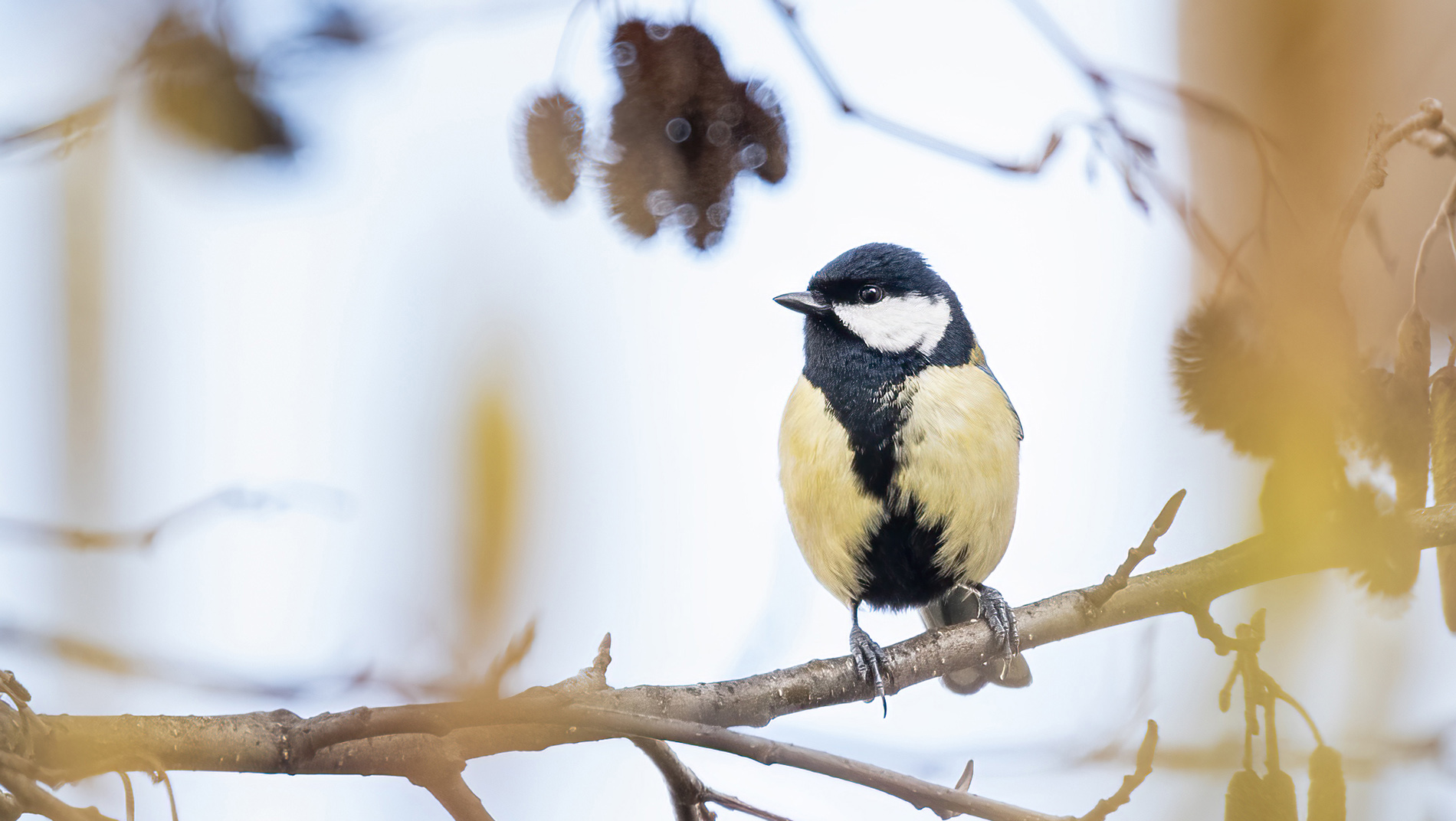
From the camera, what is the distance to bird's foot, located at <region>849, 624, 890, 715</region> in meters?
0.80

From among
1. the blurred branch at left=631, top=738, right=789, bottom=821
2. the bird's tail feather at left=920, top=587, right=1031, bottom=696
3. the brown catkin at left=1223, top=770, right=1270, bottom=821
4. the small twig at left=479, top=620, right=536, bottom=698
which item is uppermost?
the bird's tail feather at left=920, top=587, right=1031, bottom=696

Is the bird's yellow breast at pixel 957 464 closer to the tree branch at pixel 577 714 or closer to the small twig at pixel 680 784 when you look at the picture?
the tree branch at pixel 577 714

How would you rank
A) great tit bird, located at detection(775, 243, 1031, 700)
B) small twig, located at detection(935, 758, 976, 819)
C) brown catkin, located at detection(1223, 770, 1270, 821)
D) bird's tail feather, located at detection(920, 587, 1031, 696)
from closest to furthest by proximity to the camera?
brown catkin, located at detection(1223, 770, 1270, 821) < small twig, located at detection(935, 758, 976, 819) < great tit bird, located at detection(775, 243, 1031, 700) < bird's tail feather, located at detection(920, 587, 1031, 696)

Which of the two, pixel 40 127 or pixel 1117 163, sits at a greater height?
pixel 1117 163

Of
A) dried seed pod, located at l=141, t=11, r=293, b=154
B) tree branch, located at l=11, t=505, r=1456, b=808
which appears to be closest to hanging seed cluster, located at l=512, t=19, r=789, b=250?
dried seed pod, located at l=141, t=11, r=293, b=154

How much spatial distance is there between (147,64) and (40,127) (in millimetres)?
38

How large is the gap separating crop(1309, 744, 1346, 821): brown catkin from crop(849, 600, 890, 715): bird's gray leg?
0.55 meters

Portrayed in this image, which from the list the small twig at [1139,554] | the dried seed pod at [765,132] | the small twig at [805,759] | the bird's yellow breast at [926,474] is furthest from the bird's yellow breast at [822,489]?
Result: the small twig at [805,759]

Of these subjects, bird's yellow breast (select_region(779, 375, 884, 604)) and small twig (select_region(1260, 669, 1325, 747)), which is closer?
small twig (select_region(1260, 669, 1325, 747))

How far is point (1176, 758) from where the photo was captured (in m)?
0.22

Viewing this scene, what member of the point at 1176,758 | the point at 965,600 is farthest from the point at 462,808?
the point at 965,600

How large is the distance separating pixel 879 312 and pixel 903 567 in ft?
0.78

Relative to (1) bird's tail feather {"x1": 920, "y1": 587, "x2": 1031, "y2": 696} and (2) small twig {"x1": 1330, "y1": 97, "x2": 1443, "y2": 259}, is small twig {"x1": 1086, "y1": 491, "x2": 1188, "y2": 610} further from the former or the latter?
(1) bird's tail feather {"x1": 920, "y1": 587, "x2": 1031, "y2": 696}

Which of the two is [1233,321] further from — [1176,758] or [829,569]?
[829,569]
